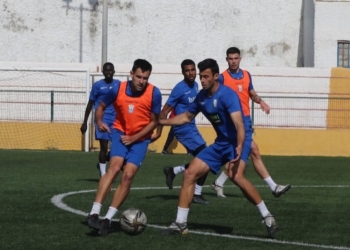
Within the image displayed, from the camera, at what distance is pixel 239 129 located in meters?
10.3

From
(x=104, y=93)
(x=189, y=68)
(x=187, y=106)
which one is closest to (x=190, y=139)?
(x=187, y=106)

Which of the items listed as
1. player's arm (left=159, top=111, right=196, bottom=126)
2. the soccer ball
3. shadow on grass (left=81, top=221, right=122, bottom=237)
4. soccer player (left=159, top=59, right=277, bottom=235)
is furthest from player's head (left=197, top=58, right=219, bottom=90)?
shadow on grass (left=81, top=221, right=122, bottom=237)

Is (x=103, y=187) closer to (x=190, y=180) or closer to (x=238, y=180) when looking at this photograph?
(x=190, y=180)

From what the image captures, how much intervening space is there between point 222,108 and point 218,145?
46 centimetres

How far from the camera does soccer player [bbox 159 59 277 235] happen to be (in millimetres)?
10406

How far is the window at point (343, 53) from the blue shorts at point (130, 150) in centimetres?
2638

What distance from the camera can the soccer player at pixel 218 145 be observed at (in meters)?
10.4

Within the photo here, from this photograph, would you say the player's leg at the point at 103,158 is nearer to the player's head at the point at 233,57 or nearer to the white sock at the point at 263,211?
the player's head at the point at 233,57

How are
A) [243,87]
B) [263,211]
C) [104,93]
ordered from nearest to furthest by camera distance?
[263,211] < [243,87] < [104,93]

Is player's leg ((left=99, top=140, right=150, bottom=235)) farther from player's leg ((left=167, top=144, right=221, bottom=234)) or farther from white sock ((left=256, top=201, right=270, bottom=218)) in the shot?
white sock ((left=256, top=201, right=270, bottom=218))

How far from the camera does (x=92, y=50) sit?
1471 inches

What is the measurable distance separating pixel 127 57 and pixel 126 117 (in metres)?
26.4

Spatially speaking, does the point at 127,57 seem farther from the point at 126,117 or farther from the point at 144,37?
the point at 126,117

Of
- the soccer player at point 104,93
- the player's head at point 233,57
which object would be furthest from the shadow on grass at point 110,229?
the soccer player at point 104,93
